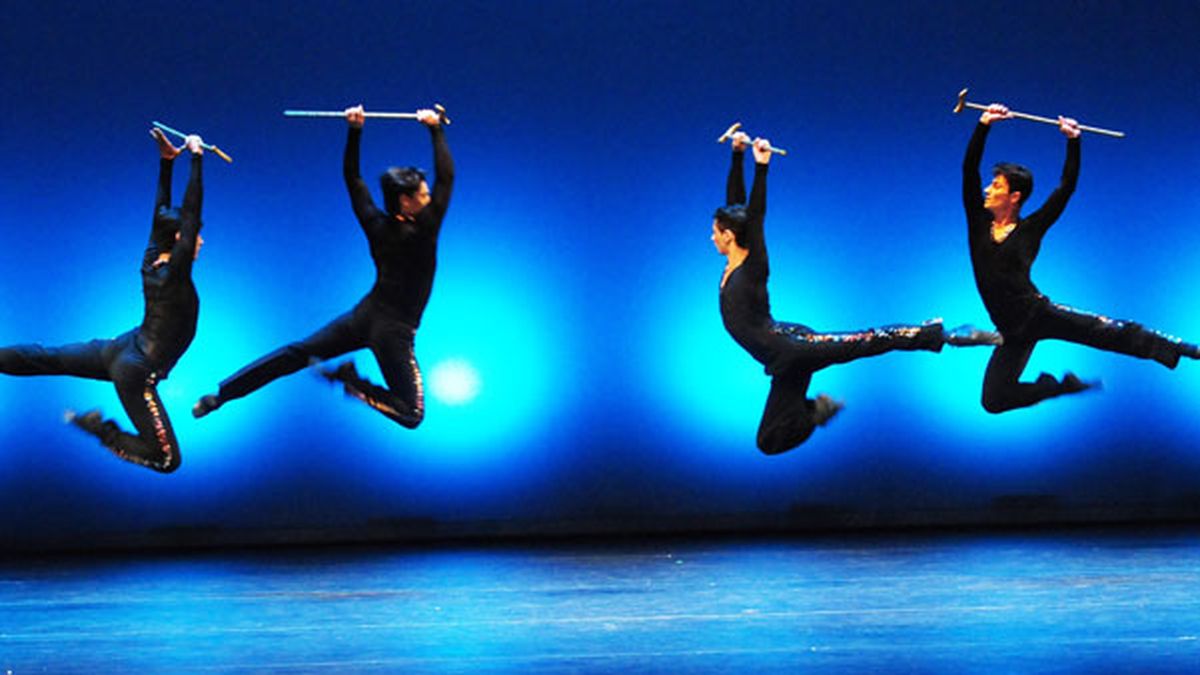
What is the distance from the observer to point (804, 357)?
6039mm

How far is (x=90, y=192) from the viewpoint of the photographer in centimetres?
758

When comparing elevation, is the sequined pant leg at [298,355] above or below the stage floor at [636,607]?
above

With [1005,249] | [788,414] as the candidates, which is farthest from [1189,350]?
[788,414]

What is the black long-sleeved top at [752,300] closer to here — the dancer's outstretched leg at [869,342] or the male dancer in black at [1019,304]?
the dancer's outstretched leg at [869,342]

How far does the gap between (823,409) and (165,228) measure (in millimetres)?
→ 2557

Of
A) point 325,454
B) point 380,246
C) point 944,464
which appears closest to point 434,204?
point 380,246

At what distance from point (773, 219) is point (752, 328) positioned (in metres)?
1.73

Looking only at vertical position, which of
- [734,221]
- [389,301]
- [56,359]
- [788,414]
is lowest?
[788,414]

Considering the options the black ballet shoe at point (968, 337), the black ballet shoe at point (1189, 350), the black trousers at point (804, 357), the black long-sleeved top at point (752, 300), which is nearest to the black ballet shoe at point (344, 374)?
the black long-sleeved top at point (752, 300)

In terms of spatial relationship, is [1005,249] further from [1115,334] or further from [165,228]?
[165,228]

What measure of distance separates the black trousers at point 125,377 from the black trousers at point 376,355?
0.27 m

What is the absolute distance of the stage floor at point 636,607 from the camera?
4.27 m

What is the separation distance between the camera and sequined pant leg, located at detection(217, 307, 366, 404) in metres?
6.08

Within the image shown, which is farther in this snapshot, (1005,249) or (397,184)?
(1005,249)
